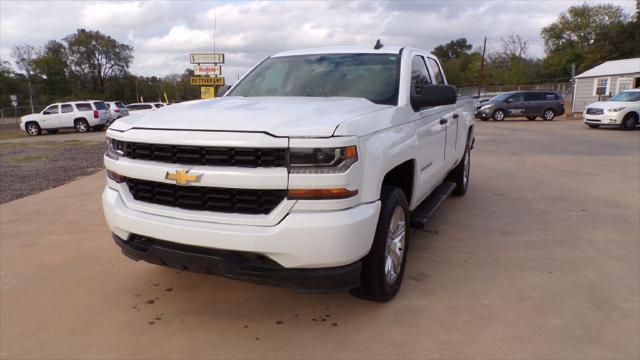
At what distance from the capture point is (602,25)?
70750 mm

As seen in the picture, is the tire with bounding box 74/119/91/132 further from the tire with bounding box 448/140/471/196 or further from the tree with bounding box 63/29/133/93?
the tree with bounding box 63/29/133/93

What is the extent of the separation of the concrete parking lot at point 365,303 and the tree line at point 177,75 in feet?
203

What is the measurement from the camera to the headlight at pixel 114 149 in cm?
310

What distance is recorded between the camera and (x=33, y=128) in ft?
81.9

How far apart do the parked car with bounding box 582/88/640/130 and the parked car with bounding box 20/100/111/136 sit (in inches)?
954

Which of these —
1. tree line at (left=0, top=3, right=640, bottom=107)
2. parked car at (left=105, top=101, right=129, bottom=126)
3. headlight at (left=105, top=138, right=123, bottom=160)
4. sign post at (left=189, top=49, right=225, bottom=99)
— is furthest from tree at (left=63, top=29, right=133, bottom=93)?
headlight at (left=105, top=138, right=123, bottom=160)

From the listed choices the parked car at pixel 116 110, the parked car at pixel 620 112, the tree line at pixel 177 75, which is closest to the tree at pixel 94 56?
the tree line at pixel 177 75

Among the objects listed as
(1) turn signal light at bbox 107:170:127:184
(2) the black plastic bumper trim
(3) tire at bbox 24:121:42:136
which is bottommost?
(3) tire at bbox 24:121:42:136

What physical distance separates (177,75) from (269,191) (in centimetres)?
9033

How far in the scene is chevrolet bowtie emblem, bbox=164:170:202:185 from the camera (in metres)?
2.66

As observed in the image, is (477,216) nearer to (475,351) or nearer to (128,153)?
(475,351)

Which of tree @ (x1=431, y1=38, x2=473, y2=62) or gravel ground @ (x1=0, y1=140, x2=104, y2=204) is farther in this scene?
tree @ (x1=431, y1=38, x2=473, y2=62)

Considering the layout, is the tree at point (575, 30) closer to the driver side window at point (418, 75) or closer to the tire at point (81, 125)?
the tire at point (81, 125)

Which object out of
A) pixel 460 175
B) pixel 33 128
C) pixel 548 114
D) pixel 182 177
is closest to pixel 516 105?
pixel 548 114
